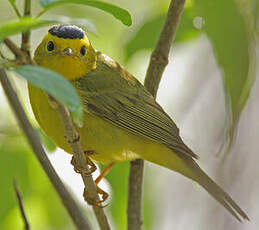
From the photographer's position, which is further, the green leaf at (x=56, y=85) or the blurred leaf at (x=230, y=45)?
the blurred leaf at (x=230, y=45)

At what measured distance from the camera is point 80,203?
2.88m

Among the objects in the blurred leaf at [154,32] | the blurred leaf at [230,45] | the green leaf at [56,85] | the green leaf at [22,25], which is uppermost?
the green leaf at [22,25]

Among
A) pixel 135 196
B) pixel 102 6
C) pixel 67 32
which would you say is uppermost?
pixel 102 6

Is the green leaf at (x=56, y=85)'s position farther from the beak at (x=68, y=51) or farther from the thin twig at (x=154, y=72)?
the beak at (x=68, y=51)

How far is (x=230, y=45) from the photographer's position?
2.58 metres

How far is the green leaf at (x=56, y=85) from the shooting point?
4.28 ft

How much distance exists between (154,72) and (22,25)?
2062 mm

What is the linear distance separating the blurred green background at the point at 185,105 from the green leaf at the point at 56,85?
0.83 feet

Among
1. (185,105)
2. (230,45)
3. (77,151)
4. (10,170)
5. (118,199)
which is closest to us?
(77,151)

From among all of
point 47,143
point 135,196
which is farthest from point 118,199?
point 47,143

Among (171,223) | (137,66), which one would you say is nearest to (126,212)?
(137,66)

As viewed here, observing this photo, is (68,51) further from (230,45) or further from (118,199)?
(230,45)

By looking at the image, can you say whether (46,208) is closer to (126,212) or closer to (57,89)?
(126,212)

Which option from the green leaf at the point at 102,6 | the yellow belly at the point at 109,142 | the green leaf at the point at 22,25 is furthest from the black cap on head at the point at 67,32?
the green leaf at the point at 22,25
